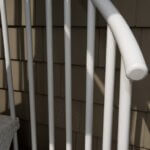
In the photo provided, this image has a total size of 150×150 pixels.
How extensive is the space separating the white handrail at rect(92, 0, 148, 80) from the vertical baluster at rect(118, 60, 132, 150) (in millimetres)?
96

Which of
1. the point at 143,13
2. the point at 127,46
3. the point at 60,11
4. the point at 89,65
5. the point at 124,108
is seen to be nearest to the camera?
the point at 127,46

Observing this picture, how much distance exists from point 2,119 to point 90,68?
0.58m

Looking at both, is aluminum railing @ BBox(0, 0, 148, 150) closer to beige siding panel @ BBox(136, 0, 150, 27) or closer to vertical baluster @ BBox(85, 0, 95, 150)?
vertical baluster @ BBox(85, 0, 95, 150)

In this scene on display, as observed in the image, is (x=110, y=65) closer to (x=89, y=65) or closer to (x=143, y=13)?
(x=89, y=65)

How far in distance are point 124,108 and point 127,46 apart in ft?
0.75

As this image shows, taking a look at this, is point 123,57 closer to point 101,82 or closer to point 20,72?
point 101,82

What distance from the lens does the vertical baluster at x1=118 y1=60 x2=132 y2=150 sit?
2.91 feet

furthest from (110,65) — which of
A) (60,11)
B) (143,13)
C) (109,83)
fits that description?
(60,11)

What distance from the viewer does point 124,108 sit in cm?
91

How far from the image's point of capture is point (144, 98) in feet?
4.40

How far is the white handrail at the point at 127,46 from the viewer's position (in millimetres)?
763

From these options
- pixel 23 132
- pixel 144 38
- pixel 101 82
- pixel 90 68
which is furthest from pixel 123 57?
pixel 23 132

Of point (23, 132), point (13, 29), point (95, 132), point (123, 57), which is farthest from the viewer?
point (23, 132)

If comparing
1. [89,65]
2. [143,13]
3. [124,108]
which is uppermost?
[143,13]
